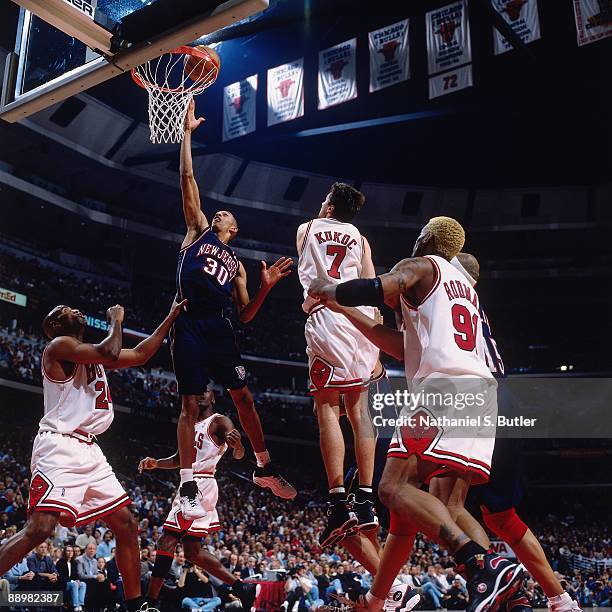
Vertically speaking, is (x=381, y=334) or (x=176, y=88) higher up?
(x=176, y=88)

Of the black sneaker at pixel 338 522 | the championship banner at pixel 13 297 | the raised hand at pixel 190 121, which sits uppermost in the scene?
the championship banner at pixel 13 297

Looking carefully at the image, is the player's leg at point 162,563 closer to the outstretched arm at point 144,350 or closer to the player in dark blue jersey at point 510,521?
the outstretched arm at point 144,350

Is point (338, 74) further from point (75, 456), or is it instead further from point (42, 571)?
point (75, 456)

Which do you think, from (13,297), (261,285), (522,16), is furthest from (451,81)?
(13,297)

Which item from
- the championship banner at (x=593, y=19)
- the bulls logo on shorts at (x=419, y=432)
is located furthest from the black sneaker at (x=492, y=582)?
the championship banner at (x=593, y=19)

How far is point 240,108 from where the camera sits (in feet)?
61.5

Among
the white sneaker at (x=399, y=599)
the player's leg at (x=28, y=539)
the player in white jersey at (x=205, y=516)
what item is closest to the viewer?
the white sneaker at (x=399, y=599)

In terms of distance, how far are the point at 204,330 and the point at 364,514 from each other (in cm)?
222

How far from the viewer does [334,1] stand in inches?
698

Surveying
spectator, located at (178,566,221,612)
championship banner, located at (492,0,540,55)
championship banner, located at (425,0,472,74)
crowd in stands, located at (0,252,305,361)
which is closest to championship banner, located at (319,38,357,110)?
championship banner, located at (425,0,472,74)

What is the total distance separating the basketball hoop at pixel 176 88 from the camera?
6578mm

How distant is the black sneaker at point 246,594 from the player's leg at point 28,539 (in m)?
2.98

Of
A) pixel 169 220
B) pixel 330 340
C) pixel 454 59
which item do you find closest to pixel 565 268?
pixel 454 59

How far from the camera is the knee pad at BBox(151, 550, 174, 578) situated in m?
6.82
